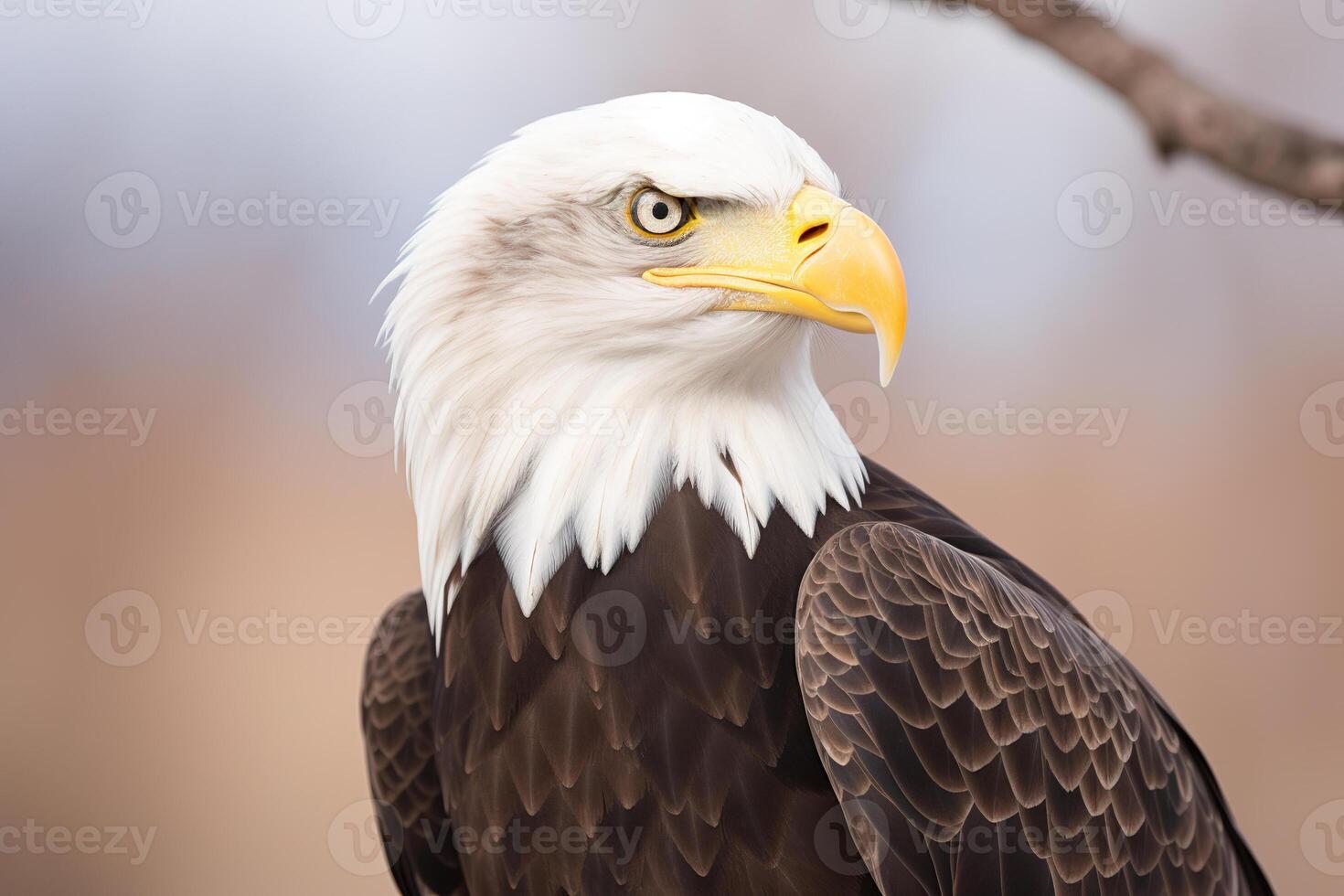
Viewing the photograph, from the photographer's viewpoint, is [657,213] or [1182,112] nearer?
[1182,112]

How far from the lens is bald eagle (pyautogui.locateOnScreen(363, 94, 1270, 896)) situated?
122 cm

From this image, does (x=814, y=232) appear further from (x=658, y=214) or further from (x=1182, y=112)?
(x=1182, y=112)

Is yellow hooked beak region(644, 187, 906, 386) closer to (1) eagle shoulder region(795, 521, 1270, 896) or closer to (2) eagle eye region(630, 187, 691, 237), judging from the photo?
(2) eagle eye region(630, 187, 691, 237)

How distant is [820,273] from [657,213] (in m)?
0.21

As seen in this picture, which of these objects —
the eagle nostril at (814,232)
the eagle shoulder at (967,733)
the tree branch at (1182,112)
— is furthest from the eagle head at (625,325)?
the tree branch at (1182,112)

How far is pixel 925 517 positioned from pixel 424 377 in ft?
2.35

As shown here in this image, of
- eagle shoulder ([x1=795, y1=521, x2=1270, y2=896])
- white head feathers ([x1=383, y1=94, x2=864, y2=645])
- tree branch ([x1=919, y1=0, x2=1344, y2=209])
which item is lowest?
eagle shoulder ([x1=795, y1=521, x2=1270, y2=896])

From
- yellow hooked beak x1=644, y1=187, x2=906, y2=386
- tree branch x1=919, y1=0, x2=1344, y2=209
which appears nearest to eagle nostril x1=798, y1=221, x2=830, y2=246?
yellow hooked beak x1=644, y1=187, x2=906, y2=386

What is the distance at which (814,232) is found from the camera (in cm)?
123

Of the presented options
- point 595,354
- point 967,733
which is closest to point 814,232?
point 595,354

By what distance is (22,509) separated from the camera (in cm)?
262

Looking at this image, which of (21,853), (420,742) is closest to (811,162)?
(420,742)

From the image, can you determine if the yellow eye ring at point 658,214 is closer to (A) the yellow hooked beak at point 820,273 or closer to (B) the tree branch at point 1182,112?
(A) the yellow hooked beak at point 820,273

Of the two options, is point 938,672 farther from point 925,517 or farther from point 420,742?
point 420,742
